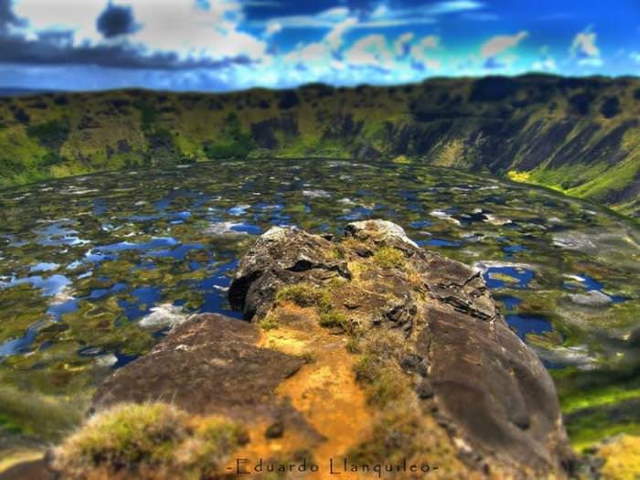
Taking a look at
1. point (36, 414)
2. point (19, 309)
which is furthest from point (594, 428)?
point (19, 309)

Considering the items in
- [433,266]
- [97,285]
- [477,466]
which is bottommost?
[97,285]

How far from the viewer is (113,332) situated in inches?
3656

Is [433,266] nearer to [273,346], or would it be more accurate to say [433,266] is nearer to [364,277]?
[364,277]

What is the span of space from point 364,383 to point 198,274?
290 feet

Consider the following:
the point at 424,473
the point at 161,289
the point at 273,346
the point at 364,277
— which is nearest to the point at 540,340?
the point at 364,277

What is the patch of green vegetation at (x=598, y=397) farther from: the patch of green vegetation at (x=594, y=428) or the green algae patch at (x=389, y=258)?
the green algae patch at (x=389, y=258)

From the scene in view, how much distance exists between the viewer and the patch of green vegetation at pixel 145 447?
3085cm

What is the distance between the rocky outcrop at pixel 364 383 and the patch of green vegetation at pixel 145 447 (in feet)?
2.23

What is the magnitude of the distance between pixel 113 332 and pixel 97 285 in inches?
1170

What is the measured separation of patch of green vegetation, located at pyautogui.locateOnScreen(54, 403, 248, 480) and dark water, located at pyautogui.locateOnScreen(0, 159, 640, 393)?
155 ft

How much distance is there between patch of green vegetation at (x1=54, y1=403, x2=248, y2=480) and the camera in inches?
1215

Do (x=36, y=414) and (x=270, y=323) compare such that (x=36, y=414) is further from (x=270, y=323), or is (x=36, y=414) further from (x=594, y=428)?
(x=594, y=428)

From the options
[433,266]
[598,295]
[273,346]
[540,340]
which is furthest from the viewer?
[598,295]

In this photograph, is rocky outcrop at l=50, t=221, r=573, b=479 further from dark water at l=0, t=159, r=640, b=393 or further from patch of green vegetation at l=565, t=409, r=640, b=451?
dark water at l=0, t=159, r=640, b=393
